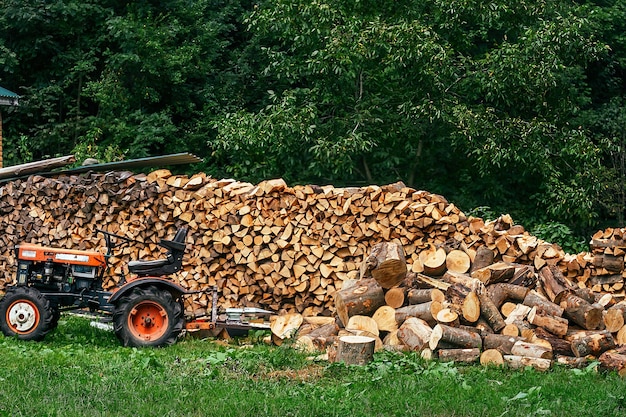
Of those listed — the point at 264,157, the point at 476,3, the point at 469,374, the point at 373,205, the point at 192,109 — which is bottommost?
the point at 469,374

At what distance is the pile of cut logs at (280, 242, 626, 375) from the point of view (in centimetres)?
830

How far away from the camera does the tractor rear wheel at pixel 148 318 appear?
907cm

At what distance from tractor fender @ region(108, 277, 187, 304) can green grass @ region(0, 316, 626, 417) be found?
0.64 metres

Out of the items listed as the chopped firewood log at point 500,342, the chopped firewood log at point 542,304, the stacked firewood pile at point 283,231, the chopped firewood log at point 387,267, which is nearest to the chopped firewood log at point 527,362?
the chopped firewood log at point 500,342

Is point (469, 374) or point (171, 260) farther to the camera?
point (171, 260)

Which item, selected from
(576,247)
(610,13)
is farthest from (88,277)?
(610,13)

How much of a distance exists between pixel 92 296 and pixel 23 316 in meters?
0.73

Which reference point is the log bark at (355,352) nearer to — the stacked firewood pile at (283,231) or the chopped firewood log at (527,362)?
the chopped firewood log at (527,362)

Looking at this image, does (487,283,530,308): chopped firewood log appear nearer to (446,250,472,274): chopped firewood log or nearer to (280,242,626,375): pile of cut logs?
(280,242,626,375): pile of cut logs

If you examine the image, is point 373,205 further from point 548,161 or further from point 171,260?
point 548,161

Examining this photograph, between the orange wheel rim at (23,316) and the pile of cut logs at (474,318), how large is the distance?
2.56 metres

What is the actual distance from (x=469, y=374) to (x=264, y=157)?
8.28 m

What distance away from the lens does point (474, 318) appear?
8.73 m

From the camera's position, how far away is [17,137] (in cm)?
1867
